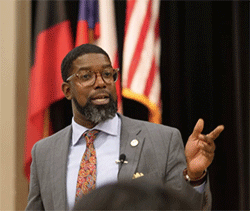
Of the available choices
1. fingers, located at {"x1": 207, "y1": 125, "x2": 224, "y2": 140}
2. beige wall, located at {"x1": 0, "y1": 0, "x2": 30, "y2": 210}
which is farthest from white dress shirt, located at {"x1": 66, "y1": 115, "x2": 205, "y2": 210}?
beige wall, located at {"x1": 0, "y1": 0, "x2": 30, "y2": 210}

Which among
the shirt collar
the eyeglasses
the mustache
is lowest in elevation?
the shirt collar

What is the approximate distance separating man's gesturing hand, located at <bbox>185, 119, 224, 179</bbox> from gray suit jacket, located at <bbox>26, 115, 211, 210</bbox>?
0.22 m

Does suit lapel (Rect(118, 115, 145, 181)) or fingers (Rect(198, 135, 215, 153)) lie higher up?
fingers (Rect(198, 135, 215, 153))

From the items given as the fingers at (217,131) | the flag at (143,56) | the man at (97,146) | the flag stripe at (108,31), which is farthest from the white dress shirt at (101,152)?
the flag stripe at (108,31)

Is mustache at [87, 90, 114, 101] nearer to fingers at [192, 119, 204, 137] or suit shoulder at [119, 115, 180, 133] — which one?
suit shoulder at [119, 115, 180, 133]

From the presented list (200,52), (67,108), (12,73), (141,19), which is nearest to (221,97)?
(200,52)

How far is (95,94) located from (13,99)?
1.54 metres

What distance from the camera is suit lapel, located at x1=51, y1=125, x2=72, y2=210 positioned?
2.04 meters

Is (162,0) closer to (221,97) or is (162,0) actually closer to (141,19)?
(141,19)

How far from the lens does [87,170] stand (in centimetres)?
206

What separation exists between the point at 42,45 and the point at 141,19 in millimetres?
849

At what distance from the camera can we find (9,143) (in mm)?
3471

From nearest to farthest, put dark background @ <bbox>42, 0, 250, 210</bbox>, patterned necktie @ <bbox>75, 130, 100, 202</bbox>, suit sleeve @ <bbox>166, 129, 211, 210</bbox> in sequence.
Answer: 1. suit sleeve @ <bbox>166, 129, 211, 210</bbox>
2. patterned necktie @ <bbox>75, 130, 100, 202</bbox>
3. dark background @ <bbox>42, 0, 250, 210</bbox>

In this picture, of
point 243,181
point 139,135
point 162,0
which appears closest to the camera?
point 139,135
